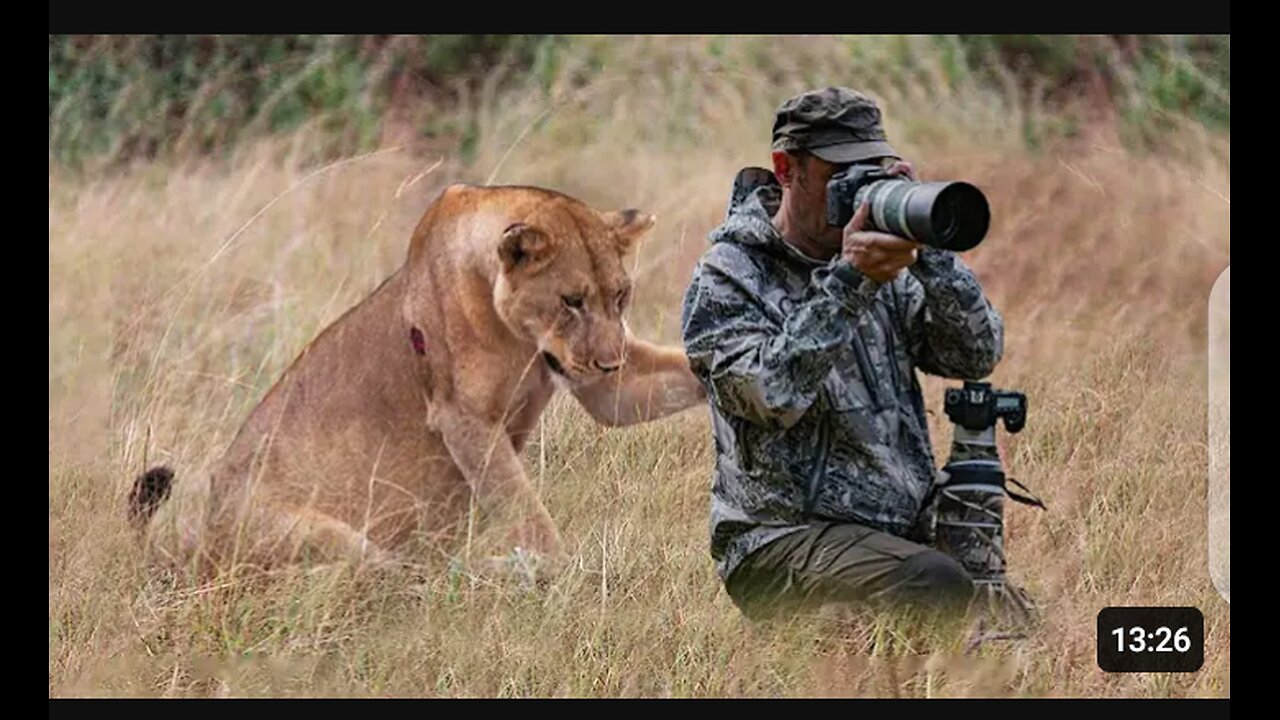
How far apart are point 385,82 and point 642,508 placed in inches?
177

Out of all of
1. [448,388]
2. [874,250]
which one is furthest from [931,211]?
[448,388]

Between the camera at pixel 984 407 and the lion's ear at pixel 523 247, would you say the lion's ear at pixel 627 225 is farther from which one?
the camera at pixel 984 407


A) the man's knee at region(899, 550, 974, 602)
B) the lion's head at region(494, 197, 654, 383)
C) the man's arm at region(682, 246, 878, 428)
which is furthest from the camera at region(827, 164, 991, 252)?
the lion's head at region(494, 197, 654, 383)

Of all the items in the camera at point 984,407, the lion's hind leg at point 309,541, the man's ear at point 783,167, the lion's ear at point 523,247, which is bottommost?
the lion's hind leg at point 309,541

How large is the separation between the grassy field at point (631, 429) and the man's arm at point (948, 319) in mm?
731

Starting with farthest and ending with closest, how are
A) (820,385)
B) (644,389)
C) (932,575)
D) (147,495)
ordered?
(644,389) < (147,495) < (932,575) < (820,385)

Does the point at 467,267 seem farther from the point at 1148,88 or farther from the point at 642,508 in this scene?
the point at 1148,88

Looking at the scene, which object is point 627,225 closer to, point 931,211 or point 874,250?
point 874,250

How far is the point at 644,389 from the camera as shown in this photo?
275 inches

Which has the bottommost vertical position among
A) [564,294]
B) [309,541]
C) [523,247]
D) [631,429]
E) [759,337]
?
[309,541]

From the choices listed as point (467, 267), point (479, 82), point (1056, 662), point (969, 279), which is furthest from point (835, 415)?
point (479, 82)

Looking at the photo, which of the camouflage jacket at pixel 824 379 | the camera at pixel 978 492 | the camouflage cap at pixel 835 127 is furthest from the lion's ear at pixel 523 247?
the camera at pixel 978 492

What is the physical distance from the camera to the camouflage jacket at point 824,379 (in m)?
A: 5.65
